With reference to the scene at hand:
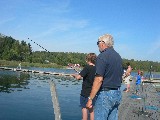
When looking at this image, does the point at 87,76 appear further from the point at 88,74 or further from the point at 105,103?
the point at 105,103

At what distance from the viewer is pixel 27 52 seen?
15825 centimetres

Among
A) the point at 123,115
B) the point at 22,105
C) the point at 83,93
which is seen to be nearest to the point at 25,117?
the point at 22,105

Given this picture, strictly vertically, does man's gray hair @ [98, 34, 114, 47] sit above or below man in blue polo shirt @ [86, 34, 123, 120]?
above

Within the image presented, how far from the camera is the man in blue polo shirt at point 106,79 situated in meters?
5.45

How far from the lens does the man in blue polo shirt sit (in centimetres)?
545

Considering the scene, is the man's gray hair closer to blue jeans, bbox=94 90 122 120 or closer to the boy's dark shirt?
blue jeans, bbox=94 90 122 120

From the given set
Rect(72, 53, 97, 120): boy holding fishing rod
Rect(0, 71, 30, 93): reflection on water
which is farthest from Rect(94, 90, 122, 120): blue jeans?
Rect(0, 71, 30, 93): reflection on water

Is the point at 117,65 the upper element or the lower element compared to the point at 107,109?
upper

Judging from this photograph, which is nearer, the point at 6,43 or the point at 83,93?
the point at 83,93

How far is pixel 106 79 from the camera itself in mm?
5566

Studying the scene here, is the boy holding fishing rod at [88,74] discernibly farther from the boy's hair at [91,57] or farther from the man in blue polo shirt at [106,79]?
the man in blue polo shirt at [106,79]

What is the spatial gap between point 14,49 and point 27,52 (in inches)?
329

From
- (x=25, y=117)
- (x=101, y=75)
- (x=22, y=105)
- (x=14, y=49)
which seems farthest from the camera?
(x=14, y=49)

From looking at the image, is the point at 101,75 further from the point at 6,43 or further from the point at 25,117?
the point at 6,43
